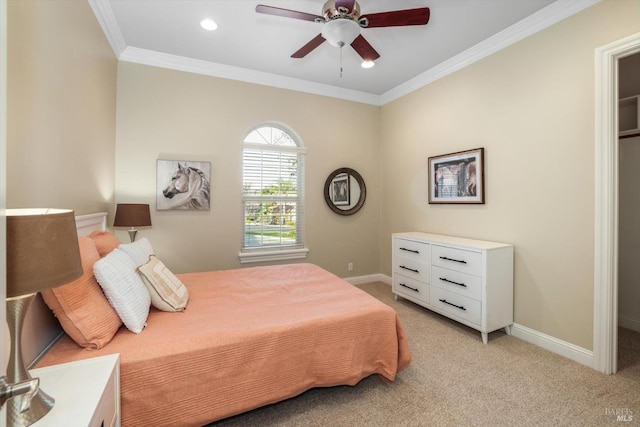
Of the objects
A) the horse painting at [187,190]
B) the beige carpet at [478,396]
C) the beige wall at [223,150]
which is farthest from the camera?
the horse painting at [187,190]

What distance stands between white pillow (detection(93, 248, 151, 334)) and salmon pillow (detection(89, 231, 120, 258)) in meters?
0.42

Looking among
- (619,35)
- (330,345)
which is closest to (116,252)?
(330,345)

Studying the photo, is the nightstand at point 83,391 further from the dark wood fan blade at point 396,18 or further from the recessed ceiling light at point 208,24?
the recessed ceiling light at point 208,24

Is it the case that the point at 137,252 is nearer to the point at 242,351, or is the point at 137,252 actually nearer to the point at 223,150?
the point at 242,351

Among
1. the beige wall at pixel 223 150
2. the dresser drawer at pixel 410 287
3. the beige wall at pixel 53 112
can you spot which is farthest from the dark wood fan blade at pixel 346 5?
the dresser drawer at pixel 410 287

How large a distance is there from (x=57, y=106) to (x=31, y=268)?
140 centimetres

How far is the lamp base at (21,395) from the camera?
0.82 metres

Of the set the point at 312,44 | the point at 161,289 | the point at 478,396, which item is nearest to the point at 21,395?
the point at 161,289

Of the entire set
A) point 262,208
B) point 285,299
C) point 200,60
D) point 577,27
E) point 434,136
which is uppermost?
point 200,60

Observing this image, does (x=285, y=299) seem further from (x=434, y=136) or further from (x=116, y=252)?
(x=434, y=136)

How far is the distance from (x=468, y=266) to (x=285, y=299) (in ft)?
5.75

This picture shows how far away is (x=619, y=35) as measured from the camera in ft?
6.53

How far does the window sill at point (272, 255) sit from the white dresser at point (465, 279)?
1463 mm

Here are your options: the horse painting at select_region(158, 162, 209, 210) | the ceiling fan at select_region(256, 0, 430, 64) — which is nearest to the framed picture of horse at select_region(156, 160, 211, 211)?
the horse painting at select_region(158, 162, 209, 210)
